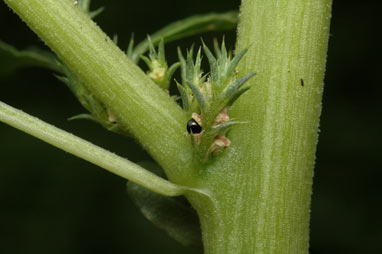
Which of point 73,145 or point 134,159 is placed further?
point 134,159

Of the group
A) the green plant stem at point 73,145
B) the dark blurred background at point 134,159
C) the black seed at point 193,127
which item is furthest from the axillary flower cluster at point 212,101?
the dark blurred background at point 134,159

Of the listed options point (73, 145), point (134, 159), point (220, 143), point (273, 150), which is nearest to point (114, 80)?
→ point (73, 145)

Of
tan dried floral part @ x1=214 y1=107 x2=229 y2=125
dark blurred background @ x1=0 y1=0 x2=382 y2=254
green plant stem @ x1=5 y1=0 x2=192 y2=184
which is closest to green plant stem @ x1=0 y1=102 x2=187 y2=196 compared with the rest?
green plant stem @ x1=5 y1=0 x2=192 y2=184

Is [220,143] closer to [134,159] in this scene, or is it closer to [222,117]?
[222,117]

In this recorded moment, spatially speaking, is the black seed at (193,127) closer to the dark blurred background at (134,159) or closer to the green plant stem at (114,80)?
the green plant stem at (114,80)

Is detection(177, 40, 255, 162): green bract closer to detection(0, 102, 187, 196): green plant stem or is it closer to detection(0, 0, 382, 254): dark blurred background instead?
detection(0, 102, 187, 196): green plant stem

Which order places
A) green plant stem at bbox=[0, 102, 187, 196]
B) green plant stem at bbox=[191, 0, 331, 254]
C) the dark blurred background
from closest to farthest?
1. green plant stem at bbox=[0, 102, 187, 196]
2. green plant stem at bbox=[191, 0, 331, 254]
3. the dark blurred background
